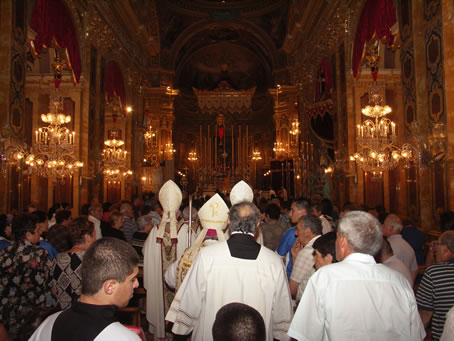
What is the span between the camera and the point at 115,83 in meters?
14.9

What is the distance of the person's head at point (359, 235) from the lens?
221cm

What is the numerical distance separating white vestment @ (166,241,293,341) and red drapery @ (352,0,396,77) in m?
8.30

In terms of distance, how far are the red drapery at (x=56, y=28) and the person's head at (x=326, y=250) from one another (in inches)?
334

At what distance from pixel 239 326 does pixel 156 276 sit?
123 inches

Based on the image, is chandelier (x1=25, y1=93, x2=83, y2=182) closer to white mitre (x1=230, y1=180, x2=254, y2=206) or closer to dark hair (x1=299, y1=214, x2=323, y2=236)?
white mitre (x1=230, y1=180, x2=254, y2=206)

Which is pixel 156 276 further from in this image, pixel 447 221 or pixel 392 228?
pixel 447 221

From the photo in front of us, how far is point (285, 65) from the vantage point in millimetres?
24234

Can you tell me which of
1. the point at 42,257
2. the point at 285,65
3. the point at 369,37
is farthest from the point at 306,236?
the point at 285,65

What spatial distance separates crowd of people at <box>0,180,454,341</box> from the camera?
1.78 metres

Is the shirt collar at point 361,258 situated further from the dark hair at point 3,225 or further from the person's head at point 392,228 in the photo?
the dark hair at point 3,225

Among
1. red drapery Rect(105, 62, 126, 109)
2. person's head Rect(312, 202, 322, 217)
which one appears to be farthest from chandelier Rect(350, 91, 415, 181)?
red drapery Rect(105, 62, 126, 109)

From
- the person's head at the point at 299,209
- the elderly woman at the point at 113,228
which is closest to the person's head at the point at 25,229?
the elderly woman at the point at 113,228

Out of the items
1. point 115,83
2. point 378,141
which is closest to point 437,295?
point 378,141

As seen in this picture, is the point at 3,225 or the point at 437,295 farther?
the point at 3,225
